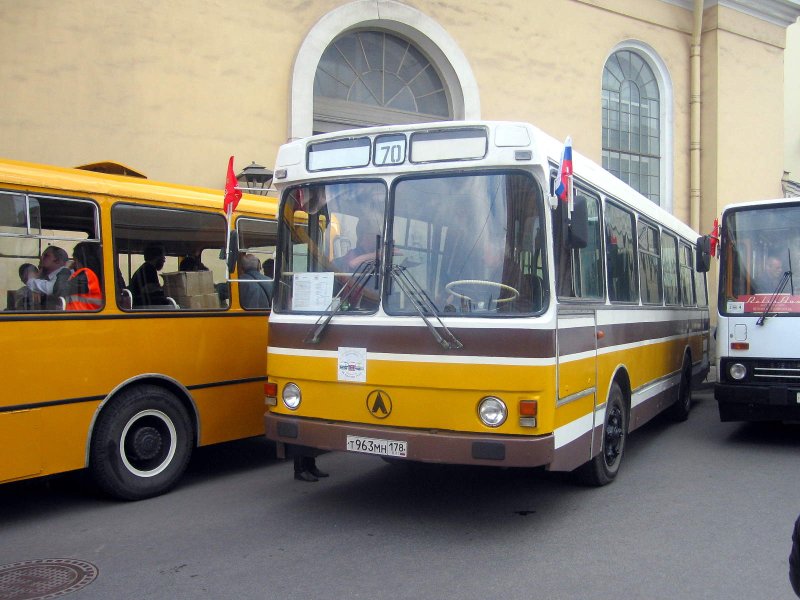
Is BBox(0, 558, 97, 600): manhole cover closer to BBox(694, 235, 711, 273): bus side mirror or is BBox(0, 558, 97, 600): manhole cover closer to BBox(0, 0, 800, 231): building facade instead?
BBox(0, 0, 800, 231): building facade

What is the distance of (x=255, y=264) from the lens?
A: 7555 millimetres

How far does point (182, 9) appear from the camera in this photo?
36.8ft

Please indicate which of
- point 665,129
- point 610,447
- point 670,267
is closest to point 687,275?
point 670,267

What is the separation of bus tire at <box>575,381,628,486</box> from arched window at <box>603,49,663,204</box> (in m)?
11.0

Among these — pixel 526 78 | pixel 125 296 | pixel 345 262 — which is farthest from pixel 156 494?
pixel 526 78

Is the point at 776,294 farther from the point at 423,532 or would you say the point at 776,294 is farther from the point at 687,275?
the point at 423,532

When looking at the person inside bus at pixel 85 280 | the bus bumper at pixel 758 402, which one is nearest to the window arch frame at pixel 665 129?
A: the bus bumper at pixel 758 402

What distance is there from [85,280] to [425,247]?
2.67 meters

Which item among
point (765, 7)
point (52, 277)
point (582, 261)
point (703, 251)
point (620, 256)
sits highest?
point (765, 7)

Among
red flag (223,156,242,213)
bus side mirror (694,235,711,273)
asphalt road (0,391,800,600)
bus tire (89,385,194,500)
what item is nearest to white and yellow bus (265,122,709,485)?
red flag (223,156,242,213)

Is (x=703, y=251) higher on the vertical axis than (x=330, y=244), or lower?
higher

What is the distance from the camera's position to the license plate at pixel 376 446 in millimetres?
5285

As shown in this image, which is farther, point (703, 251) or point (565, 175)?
point (703, 251)

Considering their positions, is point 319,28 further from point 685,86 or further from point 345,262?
point 685,86
